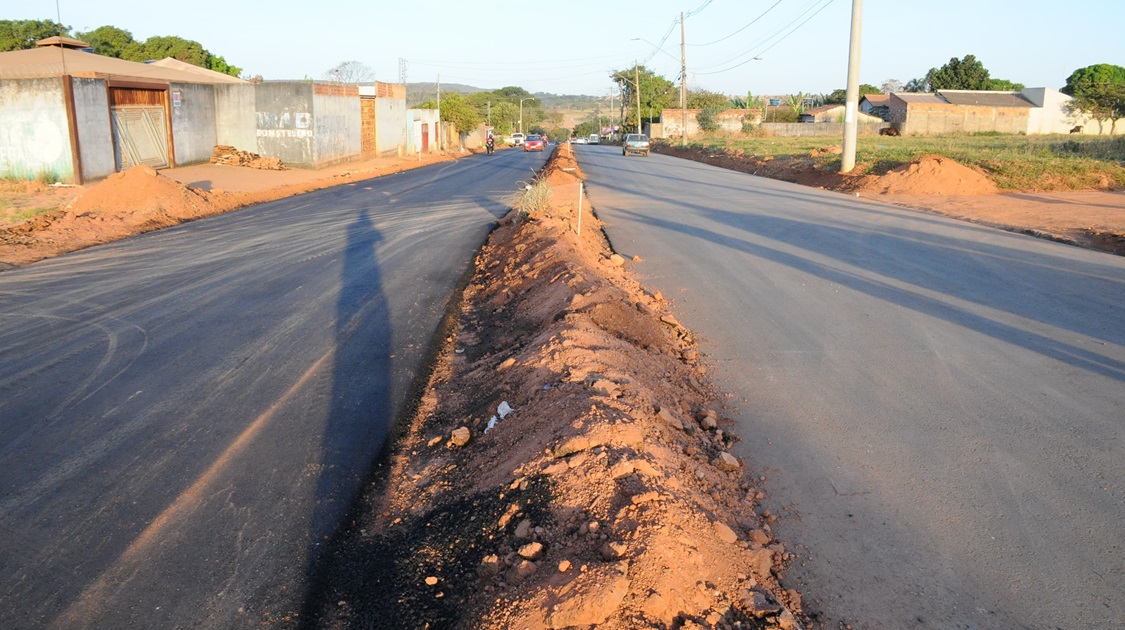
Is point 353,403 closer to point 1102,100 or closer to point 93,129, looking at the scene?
point 93,129

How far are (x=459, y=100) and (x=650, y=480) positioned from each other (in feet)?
262

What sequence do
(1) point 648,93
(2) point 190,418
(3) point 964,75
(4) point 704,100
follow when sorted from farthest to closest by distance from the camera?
(1) point 648,93 < (4) point 704,100 < (3) point 964,75 < (2) point 190,418

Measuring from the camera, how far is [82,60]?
1222 inches

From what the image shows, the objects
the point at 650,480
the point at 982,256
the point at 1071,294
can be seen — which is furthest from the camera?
the point at 982,256

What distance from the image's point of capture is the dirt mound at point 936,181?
2686 centimetres

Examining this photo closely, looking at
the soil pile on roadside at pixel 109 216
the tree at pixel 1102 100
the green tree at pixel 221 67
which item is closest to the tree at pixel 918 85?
the tree at pixel 1102 100

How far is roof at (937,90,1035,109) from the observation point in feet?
235

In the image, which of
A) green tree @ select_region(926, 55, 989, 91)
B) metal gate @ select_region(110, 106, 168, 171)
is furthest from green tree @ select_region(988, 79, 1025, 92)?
metal gate @ select_region(110, 106, 168, 171)

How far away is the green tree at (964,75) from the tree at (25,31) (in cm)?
Result: 8761

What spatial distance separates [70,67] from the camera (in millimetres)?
28203

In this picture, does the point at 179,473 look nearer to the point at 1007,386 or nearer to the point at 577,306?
the point at 577,306

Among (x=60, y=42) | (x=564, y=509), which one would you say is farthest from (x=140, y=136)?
(x=564, y=509)

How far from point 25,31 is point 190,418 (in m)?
63.2

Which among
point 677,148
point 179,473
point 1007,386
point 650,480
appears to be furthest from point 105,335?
point 677,148
